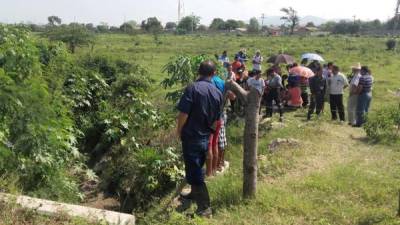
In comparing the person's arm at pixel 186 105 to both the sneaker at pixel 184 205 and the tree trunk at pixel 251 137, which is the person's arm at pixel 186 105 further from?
the sneaker at pixel 184 205

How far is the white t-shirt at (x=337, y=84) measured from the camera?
12039 millimetres

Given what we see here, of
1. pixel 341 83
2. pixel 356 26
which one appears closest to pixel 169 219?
pixel 341 83

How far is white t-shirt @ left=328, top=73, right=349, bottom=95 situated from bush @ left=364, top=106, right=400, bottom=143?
189 cm

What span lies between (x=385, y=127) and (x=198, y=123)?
5610 mm

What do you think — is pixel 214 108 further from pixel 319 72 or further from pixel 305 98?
pixel 305 98

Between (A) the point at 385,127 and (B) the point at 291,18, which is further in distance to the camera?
(B) the point at 291,18

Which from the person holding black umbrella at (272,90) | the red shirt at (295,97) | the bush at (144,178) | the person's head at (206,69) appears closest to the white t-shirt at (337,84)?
the red shirt at (295,97)

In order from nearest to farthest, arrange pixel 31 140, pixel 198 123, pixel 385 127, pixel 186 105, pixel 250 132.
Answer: pixel 186 105 → pixel 198 123 → pixel 250 132 → pixel 31 140 → pixel 385 127

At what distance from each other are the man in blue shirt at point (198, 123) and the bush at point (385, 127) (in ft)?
16.7

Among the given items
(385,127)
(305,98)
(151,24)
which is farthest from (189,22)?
(385,127)

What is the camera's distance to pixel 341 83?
1205cm

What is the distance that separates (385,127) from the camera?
9.86 metres

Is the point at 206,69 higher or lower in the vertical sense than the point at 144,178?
higher

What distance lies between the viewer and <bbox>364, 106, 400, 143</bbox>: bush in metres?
9.66
